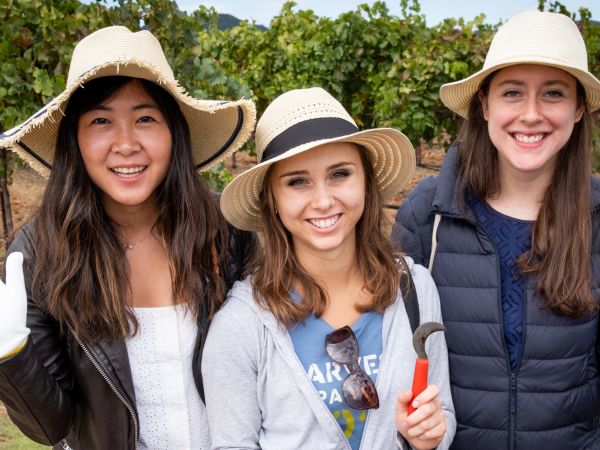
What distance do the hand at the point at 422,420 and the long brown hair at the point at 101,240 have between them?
66cm

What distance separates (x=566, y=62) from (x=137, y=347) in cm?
158

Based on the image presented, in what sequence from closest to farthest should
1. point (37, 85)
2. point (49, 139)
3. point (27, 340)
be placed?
point (27, 340), point (49, 139), point (37, 85)

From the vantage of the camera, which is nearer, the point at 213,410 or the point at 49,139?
the point at 213,410

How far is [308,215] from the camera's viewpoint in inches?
75.4

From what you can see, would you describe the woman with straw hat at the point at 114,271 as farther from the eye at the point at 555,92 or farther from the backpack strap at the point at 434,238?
the eye at the point at 555,92

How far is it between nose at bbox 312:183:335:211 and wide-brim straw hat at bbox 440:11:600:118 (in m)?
0.68

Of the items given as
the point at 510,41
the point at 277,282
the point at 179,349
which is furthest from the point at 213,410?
the point at 510,41

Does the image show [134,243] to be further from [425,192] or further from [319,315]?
[425,192]

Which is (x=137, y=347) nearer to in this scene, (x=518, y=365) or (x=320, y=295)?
(x=320, y=295)

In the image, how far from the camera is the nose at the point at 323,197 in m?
1.88

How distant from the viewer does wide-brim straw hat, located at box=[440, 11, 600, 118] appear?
2.08 metres

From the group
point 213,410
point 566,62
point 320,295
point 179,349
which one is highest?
point 566,62

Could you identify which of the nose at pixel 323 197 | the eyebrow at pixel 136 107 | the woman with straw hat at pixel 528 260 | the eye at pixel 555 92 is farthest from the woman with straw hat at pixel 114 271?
the eye at pixel 555 92

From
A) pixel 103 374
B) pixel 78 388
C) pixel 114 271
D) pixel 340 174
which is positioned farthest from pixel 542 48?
pixel 78 388
